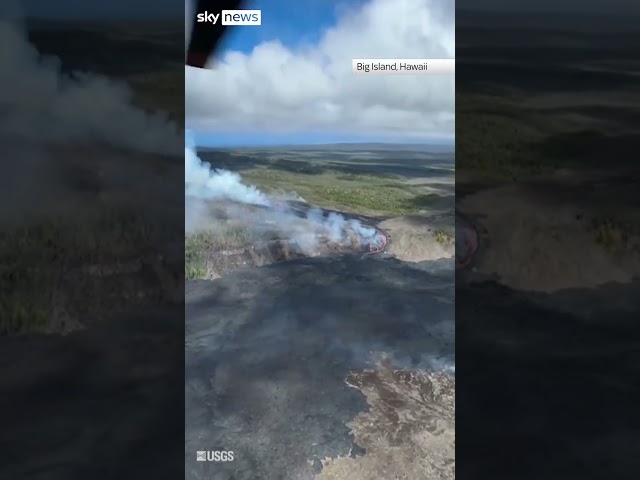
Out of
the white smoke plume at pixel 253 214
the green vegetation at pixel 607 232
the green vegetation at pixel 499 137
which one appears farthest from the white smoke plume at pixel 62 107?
the green vegetation at pixel 607 232

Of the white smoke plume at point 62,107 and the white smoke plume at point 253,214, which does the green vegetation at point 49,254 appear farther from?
the white smoke plume at point 62,107

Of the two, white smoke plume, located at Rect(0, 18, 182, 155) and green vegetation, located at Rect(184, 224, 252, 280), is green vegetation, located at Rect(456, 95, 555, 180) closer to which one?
green vegetation, located at Rect(184, 224, 252, 280)

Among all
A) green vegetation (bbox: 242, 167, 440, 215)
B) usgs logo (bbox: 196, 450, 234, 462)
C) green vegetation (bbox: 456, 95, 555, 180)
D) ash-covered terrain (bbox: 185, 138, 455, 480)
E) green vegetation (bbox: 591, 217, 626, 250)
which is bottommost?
usgs logo (bbox: 196, 450, 234, 462)

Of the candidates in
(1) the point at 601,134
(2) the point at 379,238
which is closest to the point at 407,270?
(2) the point at 379,238

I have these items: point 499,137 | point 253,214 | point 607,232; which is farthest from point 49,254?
point 607,232

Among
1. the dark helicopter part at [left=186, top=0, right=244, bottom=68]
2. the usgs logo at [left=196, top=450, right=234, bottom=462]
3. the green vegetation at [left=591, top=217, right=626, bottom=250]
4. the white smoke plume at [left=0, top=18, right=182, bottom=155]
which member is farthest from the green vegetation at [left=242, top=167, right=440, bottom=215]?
the usgs logo at [left=196, top=450, right=234, bottom=462]

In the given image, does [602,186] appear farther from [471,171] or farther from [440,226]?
[440,226]
